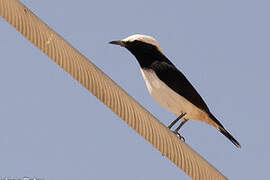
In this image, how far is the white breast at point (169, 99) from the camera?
27.8 ft

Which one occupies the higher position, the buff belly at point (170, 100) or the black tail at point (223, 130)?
the buff belly at point (170, 100)

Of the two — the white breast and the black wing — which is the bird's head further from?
the white breast

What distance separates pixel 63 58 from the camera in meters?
4.81

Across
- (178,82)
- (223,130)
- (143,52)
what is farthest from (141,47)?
(223,130)

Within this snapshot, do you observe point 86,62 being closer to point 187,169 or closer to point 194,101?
point 187,169

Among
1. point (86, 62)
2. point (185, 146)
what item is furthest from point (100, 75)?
point (185, 146)

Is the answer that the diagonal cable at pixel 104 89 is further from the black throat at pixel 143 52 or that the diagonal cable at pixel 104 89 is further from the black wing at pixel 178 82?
the black throat at pixel 143 52

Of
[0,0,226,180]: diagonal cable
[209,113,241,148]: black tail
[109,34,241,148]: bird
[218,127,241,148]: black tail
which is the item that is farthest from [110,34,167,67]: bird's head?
[0,0,226,180]: diagonal cable

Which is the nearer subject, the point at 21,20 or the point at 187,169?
the point at 21,20

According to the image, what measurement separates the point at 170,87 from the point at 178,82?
0.49ft

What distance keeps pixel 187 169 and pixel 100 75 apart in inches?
40.2

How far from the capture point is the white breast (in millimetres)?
8461

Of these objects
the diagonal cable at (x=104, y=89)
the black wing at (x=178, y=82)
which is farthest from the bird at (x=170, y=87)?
the diagonal cable at (x=104, y=89)

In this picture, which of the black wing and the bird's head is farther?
the bird's head
